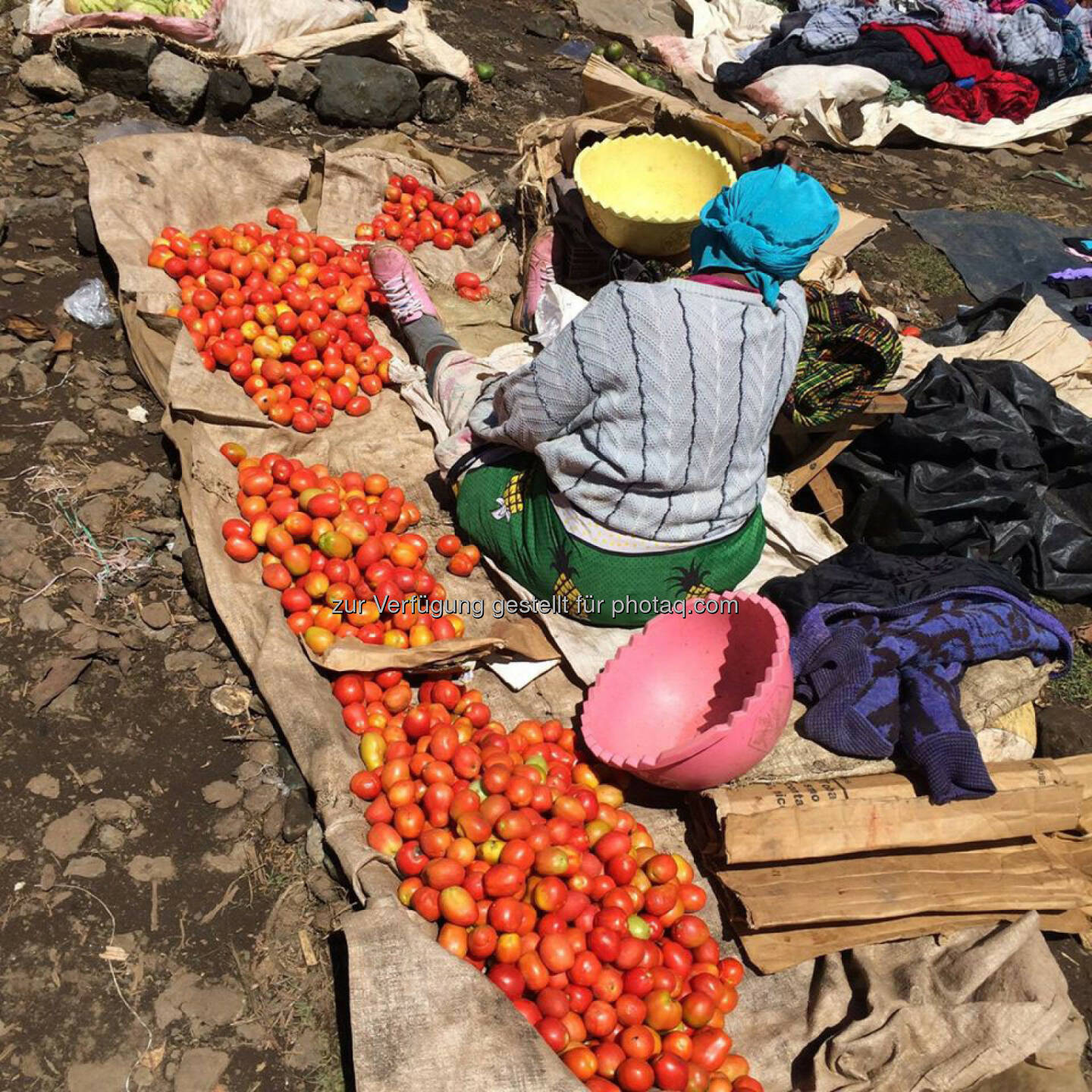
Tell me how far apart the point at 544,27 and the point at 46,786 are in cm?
844

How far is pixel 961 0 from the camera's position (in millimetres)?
8805

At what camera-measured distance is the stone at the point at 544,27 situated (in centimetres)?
870

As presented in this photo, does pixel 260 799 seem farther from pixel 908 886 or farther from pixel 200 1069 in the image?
pixel 908 886

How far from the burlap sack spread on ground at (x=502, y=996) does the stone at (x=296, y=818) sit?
6.0 inches

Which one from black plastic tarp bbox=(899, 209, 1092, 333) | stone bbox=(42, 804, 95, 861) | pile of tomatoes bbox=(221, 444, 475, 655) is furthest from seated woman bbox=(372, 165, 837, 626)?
black plastic tarp bbox=(899, 209, 1092, 333)

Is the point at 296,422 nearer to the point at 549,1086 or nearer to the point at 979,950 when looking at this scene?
the point at 549,1086

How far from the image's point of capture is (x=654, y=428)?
2.91 meters

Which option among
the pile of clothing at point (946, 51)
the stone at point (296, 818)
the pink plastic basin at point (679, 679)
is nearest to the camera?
the stone at point (296, 818)

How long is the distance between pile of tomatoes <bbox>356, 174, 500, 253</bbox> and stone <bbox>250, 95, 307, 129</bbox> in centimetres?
157

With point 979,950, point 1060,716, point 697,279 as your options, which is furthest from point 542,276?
point 979,950

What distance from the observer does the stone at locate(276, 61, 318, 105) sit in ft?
21.1

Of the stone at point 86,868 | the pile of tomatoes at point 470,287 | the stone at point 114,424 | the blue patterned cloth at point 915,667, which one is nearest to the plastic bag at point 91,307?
the stone at point 114,424

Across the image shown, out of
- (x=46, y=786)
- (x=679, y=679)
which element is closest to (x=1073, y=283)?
(x=679, y=679)

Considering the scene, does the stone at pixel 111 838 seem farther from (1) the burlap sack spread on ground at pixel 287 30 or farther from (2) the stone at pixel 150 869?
(1) the burlap sack spread on ground at pixel 287 30
